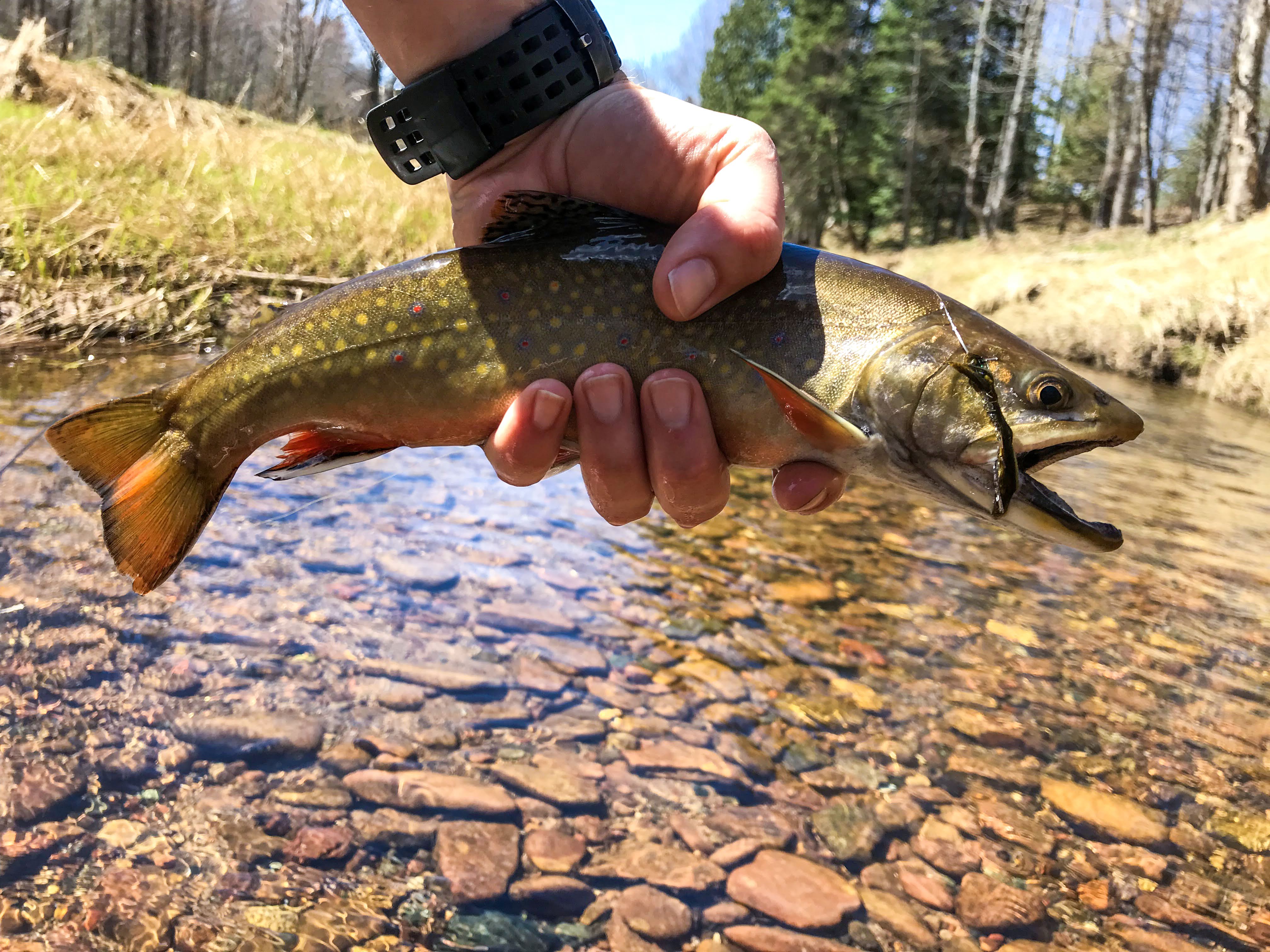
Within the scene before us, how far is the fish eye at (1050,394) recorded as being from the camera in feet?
7.63

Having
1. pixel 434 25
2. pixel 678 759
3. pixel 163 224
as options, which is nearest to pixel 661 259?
pixel 434 25

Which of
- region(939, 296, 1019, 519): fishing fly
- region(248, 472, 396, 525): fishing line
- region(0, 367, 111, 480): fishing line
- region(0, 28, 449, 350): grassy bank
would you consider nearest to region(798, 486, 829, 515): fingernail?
region(939, 296, 1019, 519): fishing fly

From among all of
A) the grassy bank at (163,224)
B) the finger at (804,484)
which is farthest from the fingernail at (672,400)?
the grassy bank at (163,224)

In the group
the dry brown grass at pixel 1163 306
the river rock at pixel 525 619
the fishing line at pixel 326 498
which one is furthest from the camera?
the dry brown grass at pixel 1163 306

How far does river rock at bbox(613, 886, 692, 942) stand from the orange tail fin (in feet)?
5.89

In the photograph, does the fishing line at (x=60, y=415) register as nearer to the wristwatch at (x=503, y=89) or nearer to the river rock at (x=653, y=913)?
the wristwatch at (x=503, y=89)

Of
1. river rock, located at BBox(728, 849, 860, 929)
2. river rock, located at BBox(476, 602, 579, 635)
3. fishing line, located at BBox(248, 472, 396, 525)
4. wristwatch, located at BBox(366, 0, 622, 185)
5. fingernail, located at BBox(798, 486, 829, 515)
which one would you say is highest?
wristwatch, located at BBox(366, 0, 622, 185)

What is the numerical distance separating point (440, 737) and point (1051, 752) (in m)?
2.82

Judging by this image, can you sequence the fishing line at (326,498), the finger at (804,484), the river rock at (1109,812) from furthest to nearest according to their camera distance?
the fishing line at (326,498) → the river rock at (1109,812) → the finger at (804,484)

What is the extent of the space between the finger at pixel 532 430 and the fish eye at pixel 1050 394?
51.9 inches

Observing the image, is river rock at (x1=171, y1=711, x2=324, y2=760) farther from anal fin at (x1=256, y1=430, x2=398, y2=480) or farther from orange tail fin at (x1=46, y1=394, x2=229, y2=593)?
anal fin at (x1=256, y1=430, x2=398, y2=480)

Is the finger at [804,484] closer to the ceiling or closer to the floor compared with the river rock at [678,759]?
closer to the ceiling

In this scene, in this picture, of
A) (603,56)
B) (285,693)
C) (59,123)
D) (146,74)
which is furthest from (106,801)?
(146,74)

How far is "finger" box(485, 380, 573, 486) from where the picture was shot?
103 inches
